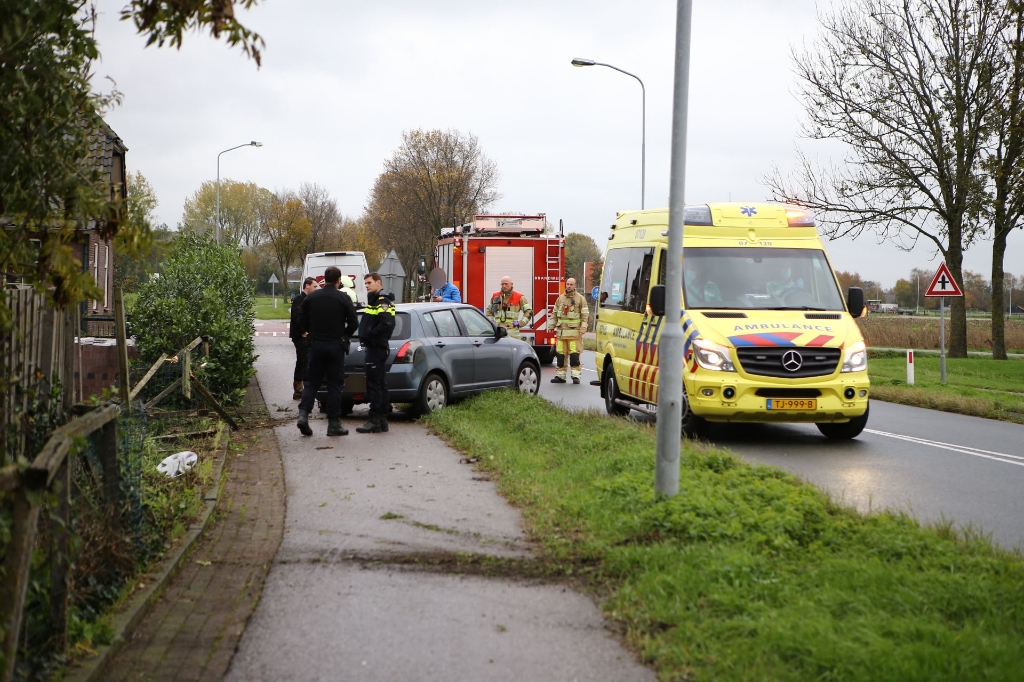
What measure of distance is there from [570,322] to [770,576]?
46.4 ft

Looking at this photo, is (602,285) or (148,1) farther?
(602,285)

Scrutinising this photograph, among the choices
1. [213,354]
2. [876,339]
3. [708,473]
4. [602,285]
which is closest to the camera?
[708,473]

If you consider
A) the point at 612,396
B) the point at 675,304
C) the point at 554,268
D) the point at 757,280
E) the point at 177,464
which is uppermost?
the point at 554,268

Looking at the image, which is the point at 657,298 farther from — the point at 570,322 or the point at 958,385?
the point at 958,385

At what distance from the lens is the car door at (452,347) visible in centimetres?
1412

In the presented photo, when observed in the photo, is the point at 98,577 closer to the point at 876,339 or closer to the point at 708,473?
the point at 708,473

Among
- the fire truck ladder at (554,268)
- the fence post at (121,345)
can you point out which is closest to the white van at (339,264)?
the fire truck ladder at (554,268)

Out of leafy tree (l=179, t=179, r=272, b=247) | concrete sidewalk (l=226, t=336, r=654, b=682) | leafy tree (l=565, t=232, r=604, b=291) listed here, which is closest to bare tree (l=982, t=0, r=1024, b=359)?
concrete sidewalk (l=226, t=336, r=654, b=682)

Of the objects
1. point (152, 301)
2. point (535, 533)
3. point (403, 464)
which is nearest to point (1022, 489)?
point (535, 533)

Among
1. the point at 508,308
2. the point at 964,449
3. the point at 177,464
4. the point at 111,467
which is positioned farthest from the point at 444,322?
the point at 111,467

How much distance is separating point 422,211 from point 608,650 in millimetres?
54548

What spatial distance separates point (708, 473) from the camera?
324 inches

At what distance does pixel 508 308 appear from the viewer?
22188 mm

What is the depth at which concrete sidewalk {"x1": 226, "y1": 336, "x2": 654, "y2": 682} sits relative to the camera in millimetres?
4578
